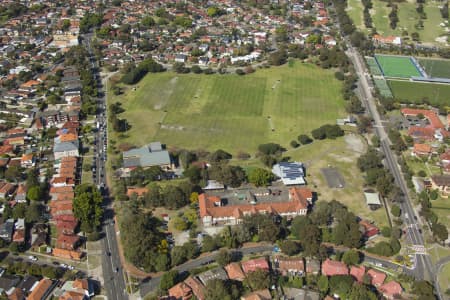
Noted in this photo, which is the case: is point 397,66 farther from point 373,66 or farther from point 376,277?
point 376,277

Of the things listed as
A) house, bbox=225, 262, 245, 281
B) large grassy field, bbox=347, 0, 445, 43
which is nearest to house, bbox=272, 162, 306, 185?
house, bbox=225, 262, 245, 281

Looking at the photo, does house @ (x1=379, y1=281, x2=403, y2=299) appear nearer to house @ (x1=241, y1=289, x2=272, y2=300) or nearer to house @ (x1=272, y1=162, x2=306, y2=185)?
house @ (x1=241, y1=289, x2=272, y2=300)

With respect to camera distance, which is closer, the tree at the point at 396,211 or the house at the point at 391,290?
the house at the point at 391,290

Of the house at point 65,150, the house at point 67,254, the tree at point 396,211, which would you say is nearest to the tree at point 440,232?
the tree at point 396,211

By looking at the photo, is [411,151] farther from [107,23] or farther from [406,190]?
[107,23]

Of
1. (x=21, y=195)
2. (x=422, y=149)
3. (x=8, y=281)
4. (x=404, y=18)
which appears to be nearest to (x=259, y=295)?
(x=8, y=281)

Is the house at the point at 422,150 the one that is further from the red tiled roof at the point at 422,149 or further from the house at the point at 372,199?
the house at the point at 372,199

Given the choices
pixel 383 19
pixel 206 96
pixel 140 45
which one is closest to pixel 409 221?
pixel 206 96
